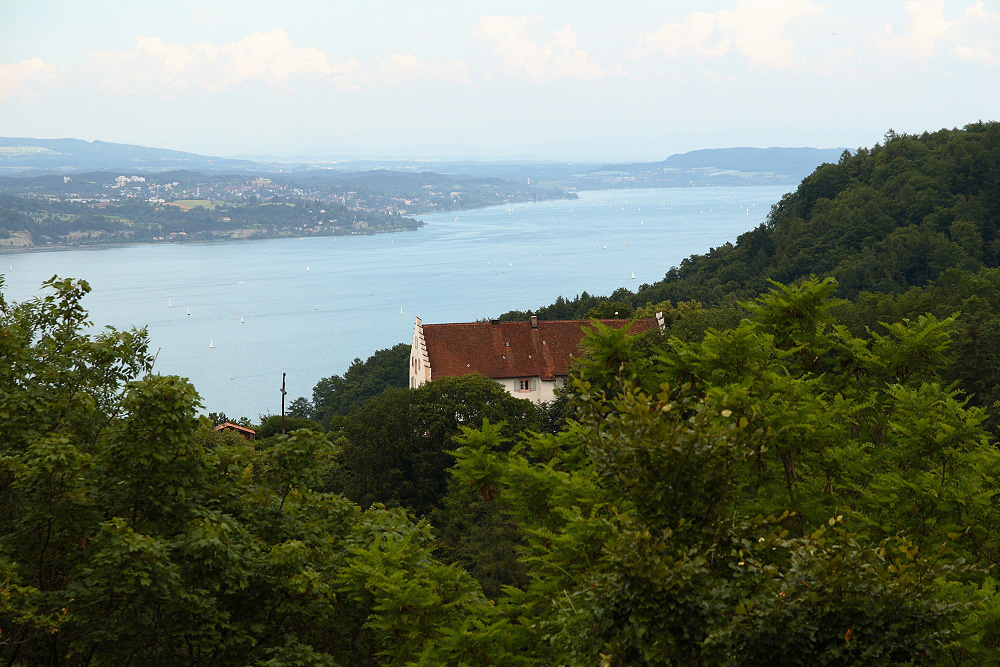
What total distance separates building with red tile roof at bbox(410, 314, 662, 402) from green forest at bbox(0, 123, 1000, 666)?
33.8 meters

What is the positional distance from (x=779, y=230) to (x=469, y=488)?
9104 cm

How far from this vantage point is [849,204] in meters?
92.6

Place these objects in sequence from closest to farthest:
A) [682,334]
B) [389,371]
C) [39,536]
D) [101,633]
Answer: [101,633], [39,536], [682,334], [389,371]

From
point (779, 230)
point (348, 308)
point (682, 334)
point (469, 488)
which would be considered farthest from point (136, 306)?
point (469, 488)

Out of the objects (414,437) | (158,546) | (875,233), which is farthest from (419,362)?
(875,233)

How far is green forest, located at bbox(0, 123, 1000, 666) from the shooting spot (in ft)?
24.3

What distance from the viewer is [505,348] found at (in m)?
52.6

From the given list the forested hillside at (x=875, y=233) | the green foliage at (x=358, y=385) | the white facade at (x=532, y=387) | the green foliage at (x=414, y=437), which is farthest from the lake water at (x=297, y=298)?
the green foliage at (x=414, y=437)

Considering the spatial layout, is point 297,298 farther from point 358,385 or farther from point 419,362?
point 419,362

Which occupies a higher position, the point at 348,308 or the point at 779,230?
the point at 779,230

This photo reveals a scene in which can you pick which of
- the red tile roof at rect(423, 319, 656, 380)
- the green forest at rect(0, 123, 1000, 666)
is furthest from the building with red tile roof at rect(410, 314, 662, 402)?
the green forest at rect(0, 123, 1000, 666)

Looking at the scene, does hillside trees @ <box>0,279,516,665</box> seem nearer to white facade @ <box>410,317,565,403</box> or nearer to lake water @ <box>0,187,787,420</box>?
white facade @ <box>410,317,565,403</box>

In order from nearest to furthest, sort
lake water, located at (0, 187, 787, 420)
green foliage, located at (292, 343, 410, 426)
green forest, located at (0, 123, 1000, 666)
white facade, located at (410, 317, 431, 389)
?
green forest, located at (0, 123, 1000, 666)
white facade, located at (410, 317, 431, 389)
green foliage, located at (292, 343, 410, 426)
lake water, located at (0, 187, 787, 420)

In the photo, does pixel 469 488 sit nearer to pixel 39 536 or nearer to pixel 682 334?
pixel 39 536
